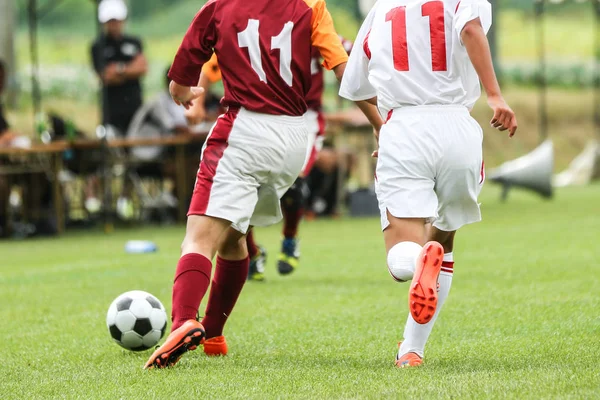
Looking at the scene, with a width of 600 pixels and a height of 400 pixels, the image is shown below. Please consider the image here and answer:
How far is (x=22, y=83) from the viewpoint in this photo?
24.1 meters

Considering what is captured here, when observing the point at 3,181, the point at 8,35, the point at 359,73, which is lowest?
the point at 3,181

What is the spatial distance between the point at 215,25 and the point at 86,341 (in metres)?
1.80

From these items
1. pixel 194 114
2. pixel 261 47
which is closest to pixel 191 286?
pixel 261 47

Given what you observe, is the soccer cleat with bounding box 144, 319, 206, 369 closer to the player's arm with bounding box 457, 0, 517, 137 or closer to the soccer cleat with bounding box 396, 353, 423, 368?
the soccer cleat with bounding box 396, 353, 423, 368

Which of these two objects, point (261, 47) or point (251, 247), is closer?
point (261, 47)

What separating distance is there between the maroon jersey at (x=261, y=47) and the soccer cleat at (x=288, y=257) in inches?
144

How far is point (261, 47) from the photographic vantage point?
192 inches

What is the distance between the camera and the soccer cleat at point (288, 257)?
856 cm

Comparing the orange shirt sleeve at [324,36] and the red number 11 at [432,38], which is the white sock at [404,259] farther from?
the orange shirt sleeve at [324,36]

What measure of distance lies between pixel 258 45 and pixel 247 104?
26cm

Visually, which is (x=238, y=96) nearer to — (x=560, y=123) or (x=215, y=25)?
(x=215, y=25)

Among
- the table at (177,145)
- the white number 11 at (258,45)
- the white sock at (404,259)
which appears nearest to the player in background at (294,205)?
the white number 11 at (258,45)

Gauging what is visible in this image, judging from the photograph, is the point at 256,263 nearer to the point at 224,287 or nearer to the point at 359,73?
the point at 224,287

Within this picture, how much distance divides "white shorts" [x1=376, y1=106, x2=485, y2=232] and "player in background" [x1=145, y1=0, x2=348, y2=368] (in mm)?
586
